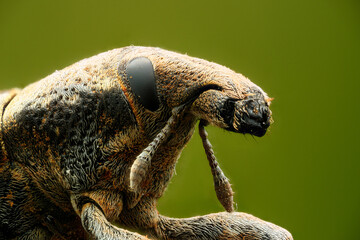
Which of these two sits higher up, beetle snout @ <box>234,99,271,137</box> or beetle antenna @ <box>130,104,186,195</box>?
beetle snout @ <box>234,99,271,137</box>

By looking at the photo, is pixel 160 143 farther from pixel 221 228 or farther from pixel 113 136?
pixel 221 228

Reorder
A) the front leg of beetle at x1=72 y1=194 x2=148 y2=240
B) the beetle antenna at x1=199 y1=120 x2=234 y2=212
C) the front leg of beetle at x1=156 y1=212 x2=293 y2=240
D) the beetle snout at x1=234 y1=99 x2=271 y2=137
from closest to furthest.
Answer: the beetle snout at x1=234 y1=99 x2=271 y2=137 < the front leg of beetle at x1=72 y1=194 x2=148 y2=240 < the beetle antenna at x1=199 y1=120 x2=234 y2=212 < the front leg of beetle at x1=156 y1=212 x2=293 y2=240

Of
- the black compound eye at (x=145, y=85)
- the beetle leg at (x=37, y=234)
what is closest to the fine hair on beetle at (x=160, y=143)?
the black compound eye at (x=145, y=85)

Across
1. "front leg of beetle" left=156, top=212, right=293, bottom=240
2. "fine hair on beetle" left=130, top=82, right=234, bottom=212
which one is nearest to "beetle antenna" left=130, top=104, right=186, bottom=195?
"fine hair on beetle" left=130, top=82, right=234, bottom=212

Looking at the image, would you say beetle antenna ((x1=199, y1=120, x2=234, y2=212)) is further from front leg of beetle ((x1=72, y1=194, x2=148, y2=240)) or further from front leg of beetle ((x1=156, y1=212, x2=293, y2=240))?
front leg of beetle ((x1=72, y1=194, x2=148, y2=240))

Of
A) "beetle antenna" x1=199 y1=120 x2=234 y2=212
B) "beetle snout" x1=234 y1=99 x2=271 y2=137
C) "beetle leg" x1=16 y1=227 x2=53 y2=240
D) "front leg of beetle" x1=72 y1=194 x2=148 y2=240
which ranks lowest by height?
"beetle leg" x1=16 y1=227 x2=53 y2=240

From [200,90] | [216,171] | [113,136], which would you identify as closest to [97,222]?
[113,136]
